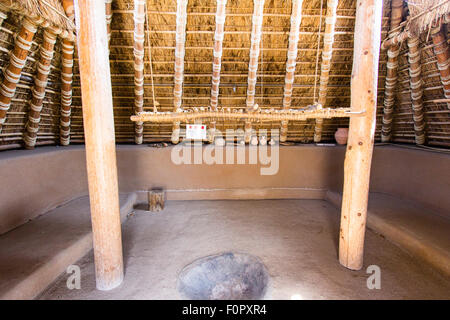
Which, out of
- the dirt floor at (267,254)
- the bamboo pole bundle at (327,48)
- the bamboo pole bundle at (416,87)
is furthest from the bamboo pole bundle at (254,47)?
the bamboo pole bundle at (416,87)

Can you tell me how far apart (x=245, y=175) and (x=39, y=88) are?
3.42 m

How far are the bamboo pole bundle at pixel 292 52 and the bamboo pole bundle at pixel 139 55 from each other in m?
1.96

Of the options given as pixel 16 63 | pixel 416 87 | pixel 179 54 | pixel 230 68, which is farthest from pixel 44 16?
pixel 416 87

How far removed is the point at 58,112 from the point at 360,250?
4670 millimetres

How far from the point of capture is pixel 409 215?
10.2 ft

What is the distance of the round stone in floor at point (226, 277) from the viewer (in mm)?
2352

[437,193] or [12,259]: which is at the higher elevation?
[437,193]

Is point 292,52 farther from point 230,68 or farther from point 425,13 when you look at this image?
point 425,13

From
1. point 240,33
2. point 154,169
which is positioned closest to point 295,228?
point 154,169

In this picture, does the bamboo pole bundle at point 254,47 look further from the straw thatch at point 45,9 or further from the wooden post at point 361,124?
the straw thatch at point 45,9

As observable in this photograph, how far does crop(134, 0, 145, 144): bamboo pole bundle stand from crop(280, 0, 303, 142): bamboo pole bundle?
6.43 ft

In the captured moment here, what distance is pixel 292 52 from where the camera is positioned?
3.31 m

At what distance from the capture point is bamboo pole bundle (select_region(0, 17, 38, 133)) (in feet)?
7.88
